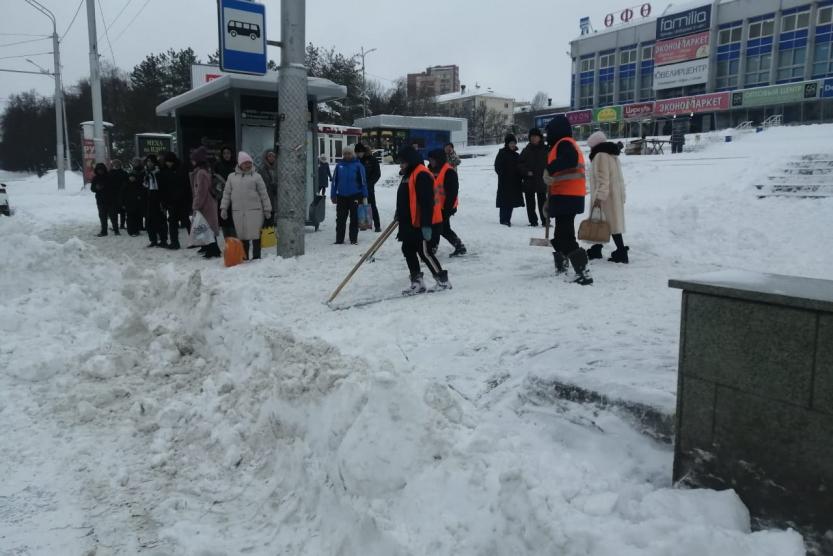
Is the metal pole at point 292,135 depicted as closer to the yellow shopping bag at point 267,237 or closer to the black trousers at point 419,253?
the yellow shopping bag at point 267,237

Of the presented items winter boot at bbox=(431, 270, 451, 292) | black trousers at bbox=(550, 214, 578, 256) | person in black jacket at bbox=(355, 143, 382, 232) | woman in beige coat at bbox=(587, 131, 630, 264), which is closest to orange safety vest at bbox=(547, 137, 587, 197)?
black trousers at bbox=(550, 214, 578, 256)

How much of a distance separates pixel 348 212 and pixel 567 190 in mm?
4783

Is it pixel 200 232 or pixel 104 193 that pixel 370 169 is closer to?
pixel 200 232

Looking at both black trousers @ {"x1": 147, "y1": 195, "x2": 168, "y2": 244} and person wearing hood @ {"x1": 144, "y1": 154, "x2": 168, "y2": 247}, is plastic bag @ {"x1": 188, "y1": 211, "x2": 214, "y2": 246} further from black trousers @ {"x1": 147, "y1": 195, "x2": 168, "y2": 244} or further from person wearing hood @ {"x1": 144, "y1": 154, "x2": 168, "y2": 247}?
black trousers @ {"x1": 147, "y1": 195, "x2": 168, "y2": 244}

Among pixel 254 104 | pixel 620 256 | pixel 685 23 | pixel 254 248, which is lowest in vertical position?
pixel 254 248

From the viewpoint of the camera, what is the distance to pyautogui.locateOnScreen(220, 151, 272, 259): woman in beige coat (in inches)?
352

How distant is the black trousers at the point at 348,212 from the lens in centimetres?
1014

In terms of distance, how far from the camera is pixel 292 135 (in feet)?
28.7

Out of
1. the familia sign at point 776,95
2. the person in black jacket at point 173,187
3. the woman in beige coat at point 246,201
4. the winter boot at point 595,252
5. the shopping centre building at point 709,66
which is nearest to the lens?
the winter boot at point 595,252

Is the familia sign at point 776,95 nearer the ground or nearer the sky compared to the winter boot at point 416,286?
nearer the sky

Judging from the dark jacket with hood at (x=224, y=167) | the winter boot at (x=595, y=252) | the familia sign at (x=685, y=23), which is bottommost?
the winter boot at (x=595, y=252)

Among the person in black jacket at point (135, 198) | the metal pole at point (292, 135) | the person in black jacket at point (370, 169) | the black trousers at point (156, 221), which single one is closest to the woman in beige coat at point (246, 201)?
the metal pole at point (292, 135)

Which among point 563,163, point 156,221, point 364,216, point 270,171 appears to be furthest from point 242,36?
point 563,163

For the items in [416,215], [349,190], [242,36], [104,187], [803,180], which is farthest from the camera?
[803,180]
